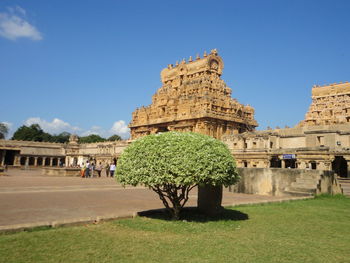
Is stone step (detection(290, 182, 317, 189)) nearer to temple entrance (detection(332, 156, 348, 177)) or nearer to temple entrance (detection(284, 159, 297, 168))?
temple entrance (detection(332, 156, 348, 177))

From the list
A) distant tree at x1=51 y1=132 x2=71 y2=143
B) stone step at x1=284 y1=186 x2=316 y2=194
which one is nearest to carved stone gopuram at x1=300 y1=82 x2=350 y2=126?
stone step at x1=284 y1=186 x2=316 y2=194

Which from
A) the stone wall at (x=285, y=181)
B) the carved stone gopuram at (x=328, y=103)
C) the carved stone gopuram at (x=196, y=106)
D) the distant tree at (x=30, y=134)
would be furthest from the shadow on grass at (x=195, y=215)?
the distant tree at (x=30, y=134)

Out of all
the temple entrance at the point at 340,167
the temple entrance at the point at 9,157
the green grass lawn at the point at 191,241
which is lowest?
the green grass lawn at the point at 191,241

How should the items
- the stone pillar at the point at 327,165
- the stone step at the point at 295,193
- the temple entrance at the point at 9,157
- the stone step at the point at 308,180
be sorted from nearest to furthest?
the stone step at the point at 295,193 < the stone step at the point at 308,180 < the stone pillar at the point at 327,165 < the temple entrance at the point at 9,157

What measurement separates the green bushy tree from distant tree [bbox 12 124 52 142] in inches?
3766

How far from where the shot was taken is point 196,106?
47.5 m

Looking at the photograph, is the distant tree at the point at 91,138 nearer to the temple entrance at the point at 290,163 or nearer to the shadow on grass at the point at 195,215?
the temple entrance at the point at 290,163

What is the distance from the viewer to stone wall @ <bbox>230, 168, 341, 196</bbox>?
15.4 metres

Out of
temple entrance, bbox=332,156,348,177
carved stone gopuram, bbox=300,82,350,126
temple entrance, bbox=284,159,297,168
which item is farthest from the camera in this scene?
carved stone gopuram, bbox=300,82,350,126

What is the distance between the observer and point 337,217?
9547mm

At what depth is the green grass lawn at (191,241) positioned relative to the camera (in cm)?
530

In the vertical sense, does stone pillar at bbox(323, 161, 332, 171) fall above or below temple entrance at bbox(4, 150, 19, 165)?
below

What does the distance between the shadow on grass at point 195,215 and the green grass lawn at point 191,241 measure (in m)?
0.03

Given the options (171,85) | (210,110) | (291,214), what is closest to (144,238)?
(291,214)
